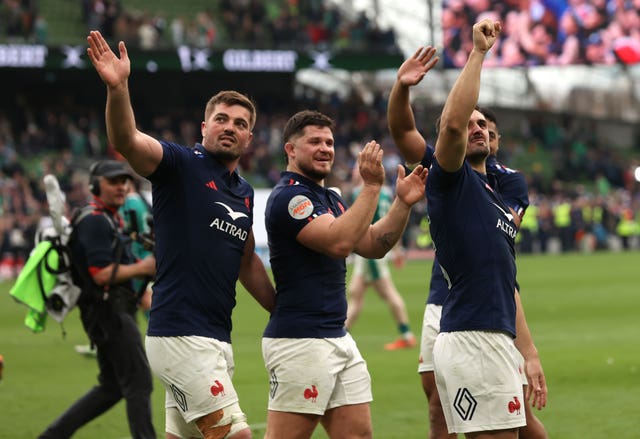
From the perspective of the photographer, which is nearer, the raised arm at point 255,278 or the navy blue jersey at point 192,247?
the navy blue jersey at point 192,247

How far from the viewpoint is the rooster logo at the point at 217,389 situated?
640 centimetres

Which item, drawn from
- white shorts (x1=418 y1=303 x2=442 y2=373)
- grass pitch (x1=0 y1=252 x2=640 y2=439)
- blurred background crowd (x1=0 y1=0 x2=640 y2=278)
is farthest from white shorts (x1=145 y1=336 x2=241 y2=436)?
blurred background crowd (x1=0 y1=0 x2=640 y2=278)

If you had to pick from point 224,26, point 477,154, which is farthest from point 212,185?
point 224,26

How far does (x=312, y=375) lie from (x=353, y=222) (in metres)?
0.89

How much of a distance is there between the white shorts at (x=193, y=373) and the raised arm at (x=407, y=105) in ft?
5.20

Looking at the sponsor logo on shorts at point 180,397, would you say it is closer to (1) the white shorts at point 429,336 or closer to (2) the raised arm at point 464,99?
(2) the raised arm at point 464,99

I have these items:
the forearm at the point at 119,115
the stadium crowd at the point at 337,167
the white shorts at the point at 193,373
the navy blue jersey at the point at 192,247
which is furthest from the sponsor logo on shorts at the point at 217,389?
the stadium crowd at the point at 337,167

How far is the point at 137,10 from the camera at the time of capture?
43.7 m

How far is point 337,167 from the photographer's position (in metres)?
41.1

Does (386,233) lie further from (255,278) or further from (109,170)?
(109,170)

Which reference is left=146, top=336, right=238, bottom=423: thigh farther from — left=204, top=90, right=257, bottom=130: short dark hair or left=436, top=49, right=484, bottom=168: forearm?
left=436, top=49, right=484, bottom=168: forearm

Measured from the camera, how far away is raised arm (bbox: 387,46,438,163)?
6332mm

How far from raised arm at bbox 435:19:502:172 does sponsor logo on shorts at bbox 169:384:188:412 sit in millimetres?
1970

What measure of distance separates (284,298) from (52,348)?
1037 cm
